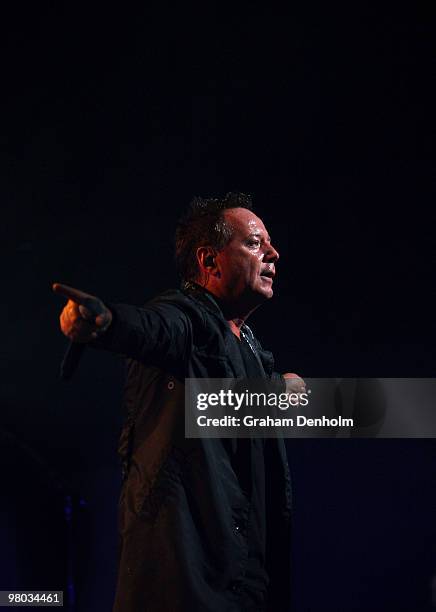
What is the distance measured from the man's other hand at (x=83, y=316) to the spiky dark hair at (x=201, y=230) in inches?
30.9

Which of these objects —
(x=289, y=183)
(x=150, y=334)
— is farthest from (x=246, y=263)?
(x=289, y=183)

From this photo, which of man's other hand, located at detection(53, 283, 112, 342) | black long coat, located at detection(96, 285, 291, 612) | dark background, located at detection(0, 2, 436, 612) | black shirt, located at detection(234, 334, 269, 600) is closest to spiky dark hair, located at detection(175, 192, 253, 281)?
black long coat, located at detection(96, 285, 291, 612)

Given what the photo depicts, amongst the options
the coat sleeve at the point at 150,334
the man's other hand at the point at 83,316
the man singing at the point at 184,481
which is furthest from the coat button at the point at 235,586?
the man's other hand at the point at 83,316

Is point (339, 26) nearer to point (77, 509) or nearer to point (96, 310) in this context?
point (96, 310)

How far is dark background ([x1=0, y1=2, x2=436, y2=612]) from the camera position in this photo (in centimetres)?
265

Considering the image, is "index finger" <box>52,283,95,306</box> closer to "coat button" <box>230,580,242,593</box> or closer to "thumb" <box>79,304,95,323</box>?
"thumb" <box>79,304,95,323</box>

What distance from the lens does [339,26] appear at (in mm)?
2625

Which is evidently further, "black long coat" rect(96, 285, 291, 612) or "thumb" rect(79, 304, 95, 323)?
"black long coat" rect(96, 285, 291, 612)

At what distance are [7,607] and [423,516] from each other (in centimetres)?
225

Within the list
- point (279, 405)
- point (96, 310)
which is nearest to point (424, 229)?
point (279, 405)

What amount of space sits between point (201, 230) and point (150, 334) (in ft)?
2.44

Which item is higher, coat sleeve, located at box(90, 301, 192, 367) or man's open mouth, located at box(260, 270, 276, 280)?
man's open mouth, located at box(260, 270, 276, 280)

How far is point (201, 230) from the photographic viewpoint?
1983mm

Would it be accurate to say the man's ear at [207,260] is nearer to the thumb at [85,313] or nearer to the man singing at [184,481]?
the man singing at [184,481]
